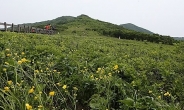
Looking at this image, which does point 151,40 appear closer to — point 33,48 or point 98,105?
point 33,48

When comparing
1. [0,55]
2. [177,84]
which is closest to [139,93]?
[177,84]

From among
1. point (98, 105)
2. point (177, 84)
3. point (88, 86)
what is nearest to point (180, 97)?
point (177, 84)

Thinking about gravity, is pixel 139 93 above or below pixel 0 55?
below

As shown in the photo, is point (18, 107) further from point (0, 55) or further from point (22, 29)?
point (22, 29)

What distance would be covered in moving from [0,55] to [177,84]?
14.1 ft

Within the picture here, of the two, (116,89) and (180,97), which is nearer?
(116,89)

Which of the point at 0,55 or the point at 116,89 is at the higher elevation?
the point at 0,55

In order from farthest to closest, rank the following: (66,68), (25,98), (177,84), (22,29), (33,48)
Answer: (22,29)
(33,48)
(177,84)
(66,68)
(25,98)

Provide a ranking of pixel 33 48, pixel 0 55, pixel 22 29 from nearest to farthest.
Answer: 1. pixel 0 55
2. pixel 33 48
3. pixel 22 29

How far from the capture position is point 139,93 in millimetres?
5168

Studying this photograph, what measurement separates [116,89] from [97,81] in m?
0.49

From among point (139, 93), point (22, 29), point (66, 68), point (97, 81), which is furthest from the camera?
point (22, 29)

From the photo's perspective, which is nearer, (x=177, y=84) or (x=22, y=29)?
(x=177, y=84)

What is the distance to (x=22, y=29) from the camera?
27.6 m
